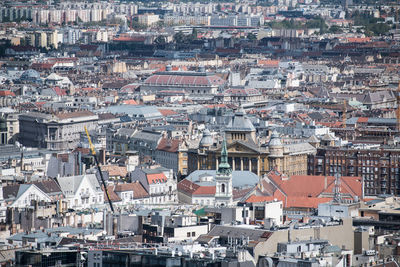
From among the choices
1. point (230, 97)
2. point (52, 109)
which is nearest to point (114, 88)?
point (230, 97)

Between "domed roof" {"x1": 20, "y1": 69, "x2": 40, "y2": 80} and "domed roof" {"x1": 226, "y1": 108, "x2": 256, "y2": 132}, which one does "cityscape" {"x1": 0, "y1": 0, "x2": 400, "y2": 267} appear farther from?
"domed roof" {"x1": 20, "y1": 69, "x2": 40, "y2": 80}

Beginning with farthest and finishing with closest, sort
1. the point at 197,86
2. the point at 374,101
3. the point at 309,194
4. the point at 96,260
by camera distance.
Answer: the point at 197,86 → the point at 374,101 → the point at 309,194 → the point at 96,260

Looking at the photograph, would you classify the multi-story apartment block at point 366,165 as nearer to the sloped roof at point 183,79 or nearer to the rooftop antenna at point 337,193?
the rooftop antenna at point 337,193

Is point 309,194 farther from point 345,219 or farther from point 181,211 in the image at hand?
point 345,219

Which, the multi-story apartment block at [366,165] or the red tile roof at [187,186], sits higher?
the red tile roof at [187,186]

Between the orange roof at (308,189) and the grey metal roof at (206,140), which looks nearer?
the orange roof at (308,189)

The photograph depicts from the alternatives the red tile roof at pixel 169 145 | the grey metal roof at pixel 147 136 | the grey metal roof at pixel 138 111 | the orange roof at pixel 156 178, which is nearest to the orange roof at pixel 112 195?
the orange roof at pixel 156 178

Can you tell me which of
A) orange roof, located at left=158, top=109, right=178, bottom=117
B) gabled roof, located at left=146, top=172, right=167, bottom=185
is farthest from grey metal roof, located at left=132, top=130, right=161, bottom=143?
orange roof, located at left=158, top=109, right=178, bottom=117
